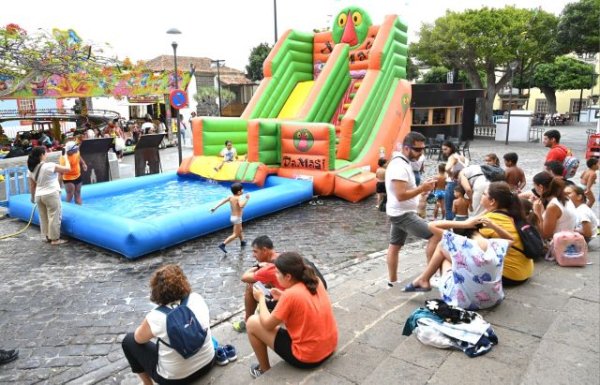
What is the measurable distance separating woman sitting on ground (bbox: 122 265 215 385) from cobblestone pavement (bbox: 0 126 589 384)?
792mm

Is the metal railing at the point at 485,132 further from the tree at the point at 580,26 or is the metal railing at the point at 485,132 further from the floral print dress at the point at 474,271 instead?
the floral print dress at the point at 474,271

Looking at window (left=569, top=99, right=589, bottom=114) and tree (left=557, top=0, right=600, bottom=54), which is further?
window (left=569, top=99, right=589, bottom=114)

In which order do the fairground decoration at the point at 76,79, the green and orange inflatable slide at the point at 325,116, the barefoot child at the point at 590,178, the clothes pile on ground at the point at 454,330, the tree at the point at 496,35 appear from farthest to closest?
the tree at the point at 496,35, the fairground decoration at the point at 76,79, the green and orange inflatable slide at the point at 325,116, the barefoot child at the point at 590,178, the clothes pile on ground at the point at 454,330

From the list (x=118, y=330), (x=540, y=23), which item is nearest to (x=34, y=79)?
(x=118, y=330)

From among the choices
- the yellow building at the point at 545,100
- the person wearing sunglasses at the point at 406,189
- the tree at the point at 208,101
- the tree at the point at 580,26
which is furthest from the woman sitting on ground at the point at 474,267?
the yellow building at the point at 545,100

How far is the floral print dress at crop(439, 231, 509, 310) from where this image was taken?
11.3 feet

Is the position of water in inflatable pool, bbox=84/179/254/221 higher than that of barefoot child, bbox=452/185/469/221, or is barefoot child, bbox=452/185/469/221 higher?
barefoot child, bbox=452/185/469/221

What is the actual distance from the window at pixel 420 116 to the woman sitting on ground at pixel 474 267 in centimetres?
1615

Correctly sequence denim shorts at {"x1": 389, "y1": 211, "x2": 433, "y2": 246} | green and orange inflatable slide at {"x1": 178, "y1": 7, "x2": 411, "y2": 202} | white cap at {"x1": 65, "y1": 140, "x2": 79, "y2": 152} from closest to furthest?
denim shorts at {"x1": 389, "y1": 211, "x2": 433, "y2": 246}
white cap at {"x1": 65, "y1": 140, "x2": 79, "y2": 152}
green and orange inflatable slide at {"x1": 178, "y1": 7, "x2": 411, "y2": 202}

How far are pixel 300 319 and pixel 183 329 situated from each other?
0.72 m

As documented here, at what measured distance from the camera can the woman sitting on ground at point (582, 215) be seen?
16.9 feet

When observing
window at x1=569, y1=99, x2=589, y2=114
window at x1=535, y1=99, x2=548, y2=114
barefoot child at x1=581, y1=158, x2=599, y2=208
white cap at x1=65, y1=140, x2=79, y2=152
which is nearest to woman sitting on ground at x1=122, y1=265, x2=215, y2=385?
white cap at x1=65, y1=140, x2=79, y2=152

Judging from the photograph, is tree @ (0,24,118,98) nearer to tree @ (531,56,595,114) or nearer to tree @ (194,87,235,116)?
tree @ (194,87,235,116)

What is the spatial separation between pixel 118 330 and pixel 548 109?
44524 millimetres
